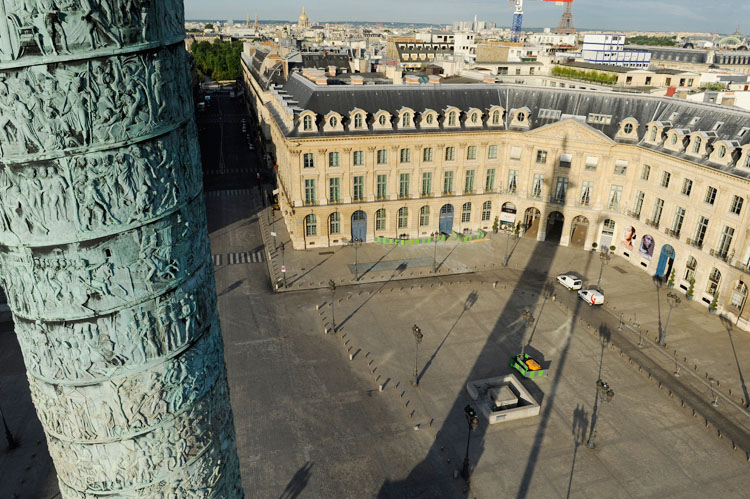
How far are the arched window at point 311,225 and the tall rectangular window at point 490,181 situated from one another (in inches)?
894

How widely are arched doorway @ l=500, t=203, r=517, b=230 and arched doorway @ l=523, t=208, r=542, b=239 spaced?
1.45 m

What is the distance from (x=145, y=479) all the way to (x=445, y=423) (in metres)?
29.1

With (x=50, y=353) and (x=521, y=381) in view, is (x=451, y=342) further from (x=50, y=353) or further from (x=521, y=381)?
(x=50, y=353)

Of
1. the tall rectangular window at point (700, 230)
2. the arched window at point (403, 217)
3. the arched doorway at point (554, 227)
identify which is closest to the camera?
the tall rectangular window at point (700, 230)

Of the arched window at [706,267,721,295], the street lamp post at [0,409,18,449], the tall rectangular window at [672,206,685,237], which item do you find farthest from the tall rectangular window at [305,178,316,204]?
the arched window at [706,267,721,295]

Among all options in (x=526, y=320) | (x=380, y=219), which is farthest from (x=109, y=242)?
(x=380, y=219)

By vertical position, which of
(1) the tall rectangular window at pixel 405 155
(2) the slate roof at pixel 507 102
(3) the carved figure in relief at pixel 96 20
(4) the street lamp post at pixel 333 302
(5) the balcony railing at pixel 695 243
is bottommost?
(4) the street lamp post at pixel 333 302

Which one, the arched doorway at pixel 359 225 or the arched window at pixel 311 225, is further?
the arched doorway at pixel 359 225

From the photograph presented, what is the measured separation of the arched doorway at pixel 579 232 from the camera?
67.1m

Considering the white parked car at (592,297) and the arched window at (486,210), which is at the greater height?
the arched window at (486,210)

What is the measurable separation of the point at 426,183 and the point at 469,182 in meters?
5.95

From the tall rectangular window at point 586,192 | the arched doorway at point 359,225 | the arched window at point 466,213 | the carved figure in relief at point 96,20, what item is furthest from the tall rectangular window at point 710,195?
the carved figure in relief at point 96,20

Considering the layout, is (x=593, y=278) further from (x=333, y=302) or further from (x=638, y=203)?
(x=333, y=302)

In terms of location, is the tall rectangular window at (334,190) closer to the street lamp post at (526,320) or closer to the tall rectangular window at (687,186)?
the street lamp post at (526,320)
